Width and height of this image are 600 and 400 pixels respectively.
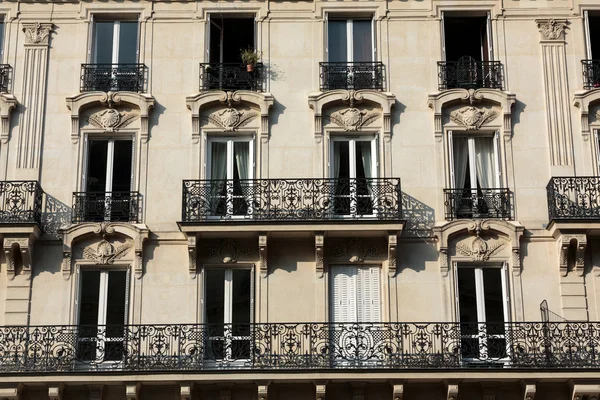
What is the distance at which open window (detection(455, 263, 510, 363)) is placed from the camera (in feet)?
80.2

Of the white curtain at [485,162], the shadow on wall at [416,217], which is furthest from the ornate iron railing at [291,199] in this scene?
the white curtain at [485,162]

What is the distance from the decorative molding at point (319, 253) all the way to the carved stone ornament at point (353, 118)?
2.89 meters

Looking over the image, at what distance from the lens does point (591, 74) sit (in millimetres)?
26891

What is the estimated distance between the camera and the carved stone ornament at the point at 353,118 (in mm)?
26484

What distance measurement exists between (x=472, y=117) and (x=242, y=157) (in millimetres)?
5295

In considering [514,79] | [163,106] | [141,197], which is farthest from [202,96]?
A: [514,79]

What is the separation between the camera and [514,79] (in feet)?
88.5

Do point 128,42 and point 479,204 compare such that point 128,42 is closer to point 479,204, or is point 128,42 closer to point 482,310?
point 479,204

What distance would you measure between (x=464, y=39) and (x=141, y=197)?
8534 mm

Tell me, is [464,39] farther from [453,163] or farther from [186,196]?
[186,196]

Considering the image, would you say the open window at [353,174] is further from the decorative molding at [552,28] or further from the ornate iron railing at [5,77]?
the ornate iron railing at [5,77]

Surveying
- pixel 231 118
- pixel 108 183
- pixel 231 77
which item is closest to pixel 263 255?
pixel 231 118

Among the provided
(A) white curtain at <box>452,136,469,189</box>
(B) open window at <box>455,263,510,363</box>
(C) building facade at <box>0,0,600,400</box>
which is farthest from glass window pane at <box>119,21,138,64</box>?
(B) open window at <box>455,263,510,363</box>

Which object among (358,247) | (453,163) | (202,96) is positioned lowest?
(358,247)
